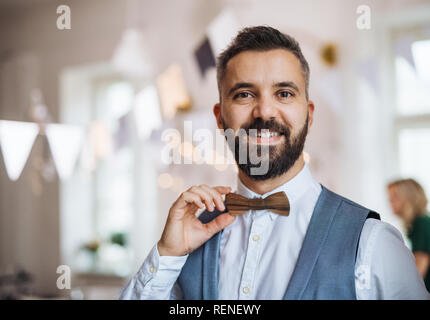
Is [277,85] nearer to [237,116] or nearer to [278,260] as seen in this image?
[237,116]


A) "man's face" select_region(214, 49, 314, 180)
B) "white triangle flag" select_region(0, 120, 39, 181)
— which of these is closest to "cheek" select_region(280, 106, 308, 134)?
"man's face" select_region(214, 49, 314, 180)

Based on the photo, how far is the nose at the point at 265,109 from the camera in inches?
31.4

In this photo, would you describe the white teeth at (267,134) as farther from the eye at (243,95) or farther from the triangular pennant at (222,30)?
the triangular pennant at (222,30)

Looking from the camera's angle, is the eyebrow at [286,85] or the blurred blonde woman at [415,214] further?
the blurred blonde woman at [415,214]

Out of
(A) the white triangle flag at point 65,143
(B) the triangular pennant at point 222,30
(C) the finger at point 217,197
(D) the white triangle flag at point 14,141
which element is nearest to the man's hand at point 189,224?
(C) the finger at point 217,197

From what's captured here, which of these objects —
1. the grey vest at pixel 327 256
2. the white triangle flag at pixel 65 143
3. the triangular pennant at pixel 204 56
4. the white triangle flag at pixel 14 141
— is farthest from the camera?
the white triangle flag at pixel 65 143

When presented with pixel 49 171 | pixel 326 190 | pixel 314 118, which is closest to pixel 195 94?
pixel 314 118

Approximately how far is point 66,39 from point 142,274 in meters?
0.93

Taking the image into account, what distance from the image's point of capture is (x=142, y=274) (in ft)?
2.85

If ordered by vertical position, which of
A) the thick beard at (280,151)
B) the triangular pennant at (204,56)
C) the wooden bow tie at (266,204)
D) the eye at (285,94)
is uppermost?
the triangular pennant at (204,56)

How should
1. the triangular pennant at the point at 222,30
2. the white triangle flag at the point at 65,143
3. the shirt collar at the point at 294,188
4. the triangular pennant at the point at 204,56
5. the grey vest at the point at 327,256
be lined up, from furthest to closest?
the white triangle flag at the point at 65,143 → the triangular pennant at the point at 204,56 → the triangular pennant at the point at 222,30 → the shirt collar at the point at 294,188 → the grey vest at the point at 327,256

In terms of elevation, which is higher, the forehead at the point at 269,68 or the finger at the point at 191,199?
the forehead at the point at 269,68

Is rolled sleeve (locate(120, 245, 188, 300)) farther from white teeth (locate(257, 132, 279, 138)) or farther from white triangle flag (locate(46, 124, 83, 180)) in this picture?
white triangle flag (locate(46, 124, 83, 180))
